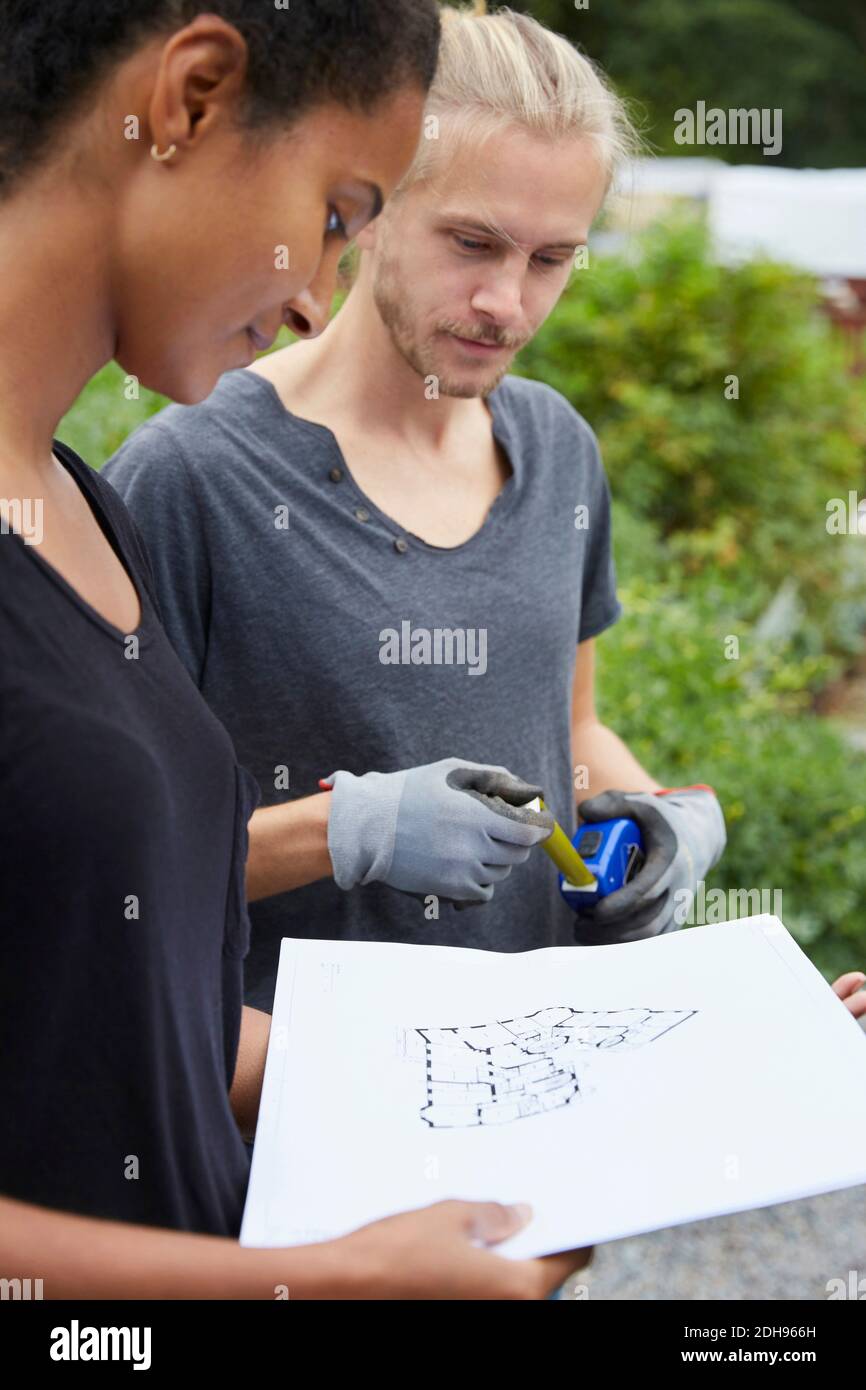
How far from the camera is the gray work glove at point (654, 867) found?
1.79 metres

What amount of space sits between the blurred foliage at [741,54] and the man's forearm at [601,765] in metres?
17.9

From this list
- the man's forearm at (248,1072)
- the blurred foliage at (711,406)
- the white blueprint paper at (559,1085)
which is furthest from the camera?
the blurred foliage at (711,406)

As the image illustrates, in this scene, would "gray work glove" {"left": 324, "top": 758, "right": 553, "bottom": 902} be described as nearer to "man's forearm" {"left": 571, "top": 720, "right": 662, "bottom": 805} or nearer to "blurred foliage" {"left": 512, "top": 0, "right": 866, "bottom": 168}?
"man's forearm" {"left": 571, "top": 720, "right": 662, "bottom": 805}

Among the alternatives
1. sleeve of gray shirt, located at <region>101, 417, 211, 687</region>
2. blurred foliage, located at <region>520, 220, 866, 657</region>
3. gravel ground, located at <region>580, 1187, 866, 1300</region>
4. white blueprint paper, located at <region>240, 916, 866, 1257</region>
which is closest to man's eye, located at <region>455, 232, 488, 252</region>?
sleeve of gray shirt, located at <region>101, 417, 211, 687</region>

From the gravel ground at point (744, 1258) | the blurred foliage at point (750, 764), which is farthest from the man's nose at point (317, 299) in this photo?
the blurred foliage at point (750, 764)

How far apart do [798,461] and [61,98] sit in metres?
5.63

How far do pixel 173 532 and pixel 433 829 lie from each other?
0.48 meters

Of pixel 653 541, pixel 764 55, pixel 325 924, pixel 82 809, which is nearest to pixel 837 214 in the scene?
pixel 653 541

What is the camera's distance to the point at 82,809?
0.94 metres

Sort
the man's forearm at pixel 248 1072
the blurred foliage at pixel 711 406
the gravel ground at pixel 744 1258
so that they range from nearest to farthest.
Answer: the man's forearm at pixel 248 1072 < the gravel ground at pixel 744 1258 < the blurred foliage at pixel 711 406

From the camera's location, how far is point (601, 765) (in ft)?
7.13

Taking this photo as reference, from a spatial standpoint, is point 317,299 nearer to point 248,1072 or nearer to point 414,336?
point 414,336

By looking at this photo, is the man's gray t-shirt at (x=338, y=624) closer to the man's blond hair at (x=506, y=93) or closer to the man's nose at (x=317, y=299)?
the man's blond hair at (x=506, y=93)

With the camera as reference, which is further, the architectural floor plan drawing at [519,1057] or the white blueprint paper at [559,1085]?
the architectural floor plan drawing at [519,1057]
